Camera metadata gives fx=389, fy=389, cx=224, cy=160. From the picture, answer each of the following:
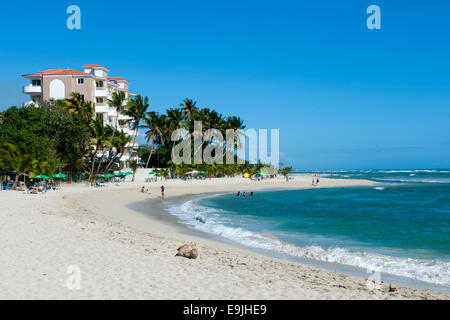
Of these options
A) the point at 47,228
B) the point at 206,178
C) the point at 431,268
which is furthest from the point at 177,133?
the point at 431,268

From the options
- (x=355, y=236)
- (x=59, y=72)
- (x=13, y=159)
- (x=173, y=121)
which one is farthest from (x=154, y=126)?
(x=355, y=236)

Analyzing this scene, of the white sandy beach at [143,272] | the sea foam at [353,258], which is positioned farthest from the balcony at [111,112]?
the white sandy beach at [143,272]

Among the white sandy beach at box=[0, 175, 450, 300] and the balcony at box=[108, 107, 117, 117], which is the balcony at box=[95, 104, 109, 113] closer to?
the balcony at box=[108, 107, 117, 117]

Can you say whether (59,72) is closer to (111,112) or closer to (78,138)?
(111,112)

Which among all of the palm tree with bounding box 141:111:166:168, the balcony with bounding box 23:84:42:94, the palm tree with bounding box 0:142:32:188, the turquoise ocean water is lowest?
the turquoise ocean water

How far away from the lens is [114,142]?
47.8m

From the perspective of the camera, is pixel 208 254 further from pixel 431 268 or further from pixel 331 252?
pixel 431 268

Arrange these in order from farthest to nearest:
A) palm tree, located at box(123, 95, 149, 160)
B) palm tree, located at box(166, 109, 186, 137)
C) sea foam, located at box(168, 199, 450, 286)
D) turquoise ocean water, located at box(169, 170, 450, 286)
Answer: palm tree, located at box(166, 109, 186, 137) → palm tree, located at box(123, 95, 149, 160) → turquoise ocean water, located at box(169, 170, 450, 286) → sea foam, located at box(168, 199, 450, 286)

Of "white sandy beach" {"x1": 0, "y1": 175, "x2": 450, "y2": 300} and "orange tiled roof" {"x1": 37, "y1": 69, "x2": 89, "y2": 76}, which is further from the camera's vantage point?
"orange tiled roof" {"x1": 37, "y1": 69, "x2": 89, "y2": 76}

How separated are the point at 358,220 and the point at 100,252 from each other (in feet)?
58.4

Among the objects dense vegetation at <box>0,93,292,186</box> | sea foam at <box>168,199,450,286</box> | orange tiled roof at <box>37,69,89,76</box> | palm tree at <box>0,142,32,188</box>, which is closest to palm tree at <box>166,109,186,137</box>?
dense vegetation at <box>0,93,292,186</box>

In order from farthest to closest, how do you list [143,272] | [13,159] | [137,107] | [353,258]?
[137,107] → [13,159] → [353,258] → [143,272]

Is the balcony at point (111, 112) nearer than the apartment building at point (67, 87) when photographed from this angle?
No

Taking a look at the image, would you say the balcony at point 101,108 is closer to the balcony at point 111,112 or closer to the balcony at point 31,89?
the balcony at point 111,112
